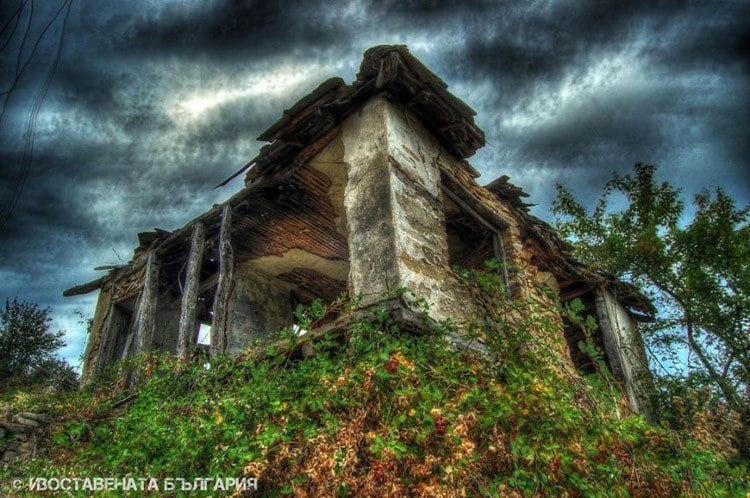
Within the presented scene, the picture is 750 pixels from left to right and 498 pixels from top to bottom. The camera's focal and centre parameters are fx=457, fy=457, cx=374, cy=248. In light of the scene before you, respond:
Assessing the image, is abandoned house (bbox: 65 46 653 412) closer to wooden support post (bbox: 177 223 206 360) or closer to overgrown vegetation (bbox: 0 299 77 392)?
wooden support post (bbox: 177 223 206 360)

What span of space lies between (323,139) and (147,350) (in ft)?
14.0

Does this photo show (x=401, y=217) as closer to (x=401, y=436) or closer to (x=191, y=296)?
(x=401, y=436)

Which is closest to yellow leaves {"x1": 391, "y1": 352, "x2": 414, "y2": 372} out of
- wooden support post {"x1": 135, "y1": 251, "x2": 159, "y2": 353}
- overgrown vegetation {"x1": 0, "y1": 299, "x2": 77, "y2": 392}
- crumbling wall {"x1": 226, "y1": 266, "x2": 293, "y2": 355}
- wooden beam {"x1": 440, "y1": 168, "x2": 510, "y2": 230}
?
wooden beam {"x1": 440, "y1": 168, "x2": 510, "y2": 230}

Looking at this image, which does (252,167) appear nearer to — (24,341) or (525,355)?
(525,355)

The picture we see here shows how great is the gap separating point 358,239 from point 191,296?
3.36 meters

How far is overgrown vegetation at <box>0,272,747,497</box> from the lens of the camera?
2822 millimetres

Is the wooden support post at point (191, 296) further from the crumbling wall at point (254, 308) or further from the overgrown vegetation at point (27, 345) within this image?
the overgrown vegetation at point (27, 345)

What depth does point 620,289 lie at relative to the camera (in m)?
9.72

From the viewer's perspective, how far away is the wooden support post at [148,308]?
7.21 meters

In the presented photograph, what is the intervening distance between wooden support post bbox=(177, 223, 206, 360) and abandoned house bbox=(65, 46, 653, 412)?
3 centimetres

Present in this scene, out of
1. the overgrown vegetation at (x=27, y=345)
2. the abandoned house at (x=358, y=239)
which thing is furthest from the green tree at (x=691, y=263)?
the overgrown vegetation at (x=27, y=345)

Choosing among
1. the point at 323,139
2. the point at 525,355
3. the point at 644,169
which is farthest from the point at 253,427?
the point at 644,169

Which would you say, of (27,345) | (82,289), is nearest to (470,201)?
(82,289)

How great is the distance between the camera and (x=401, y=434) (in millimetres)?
2957
